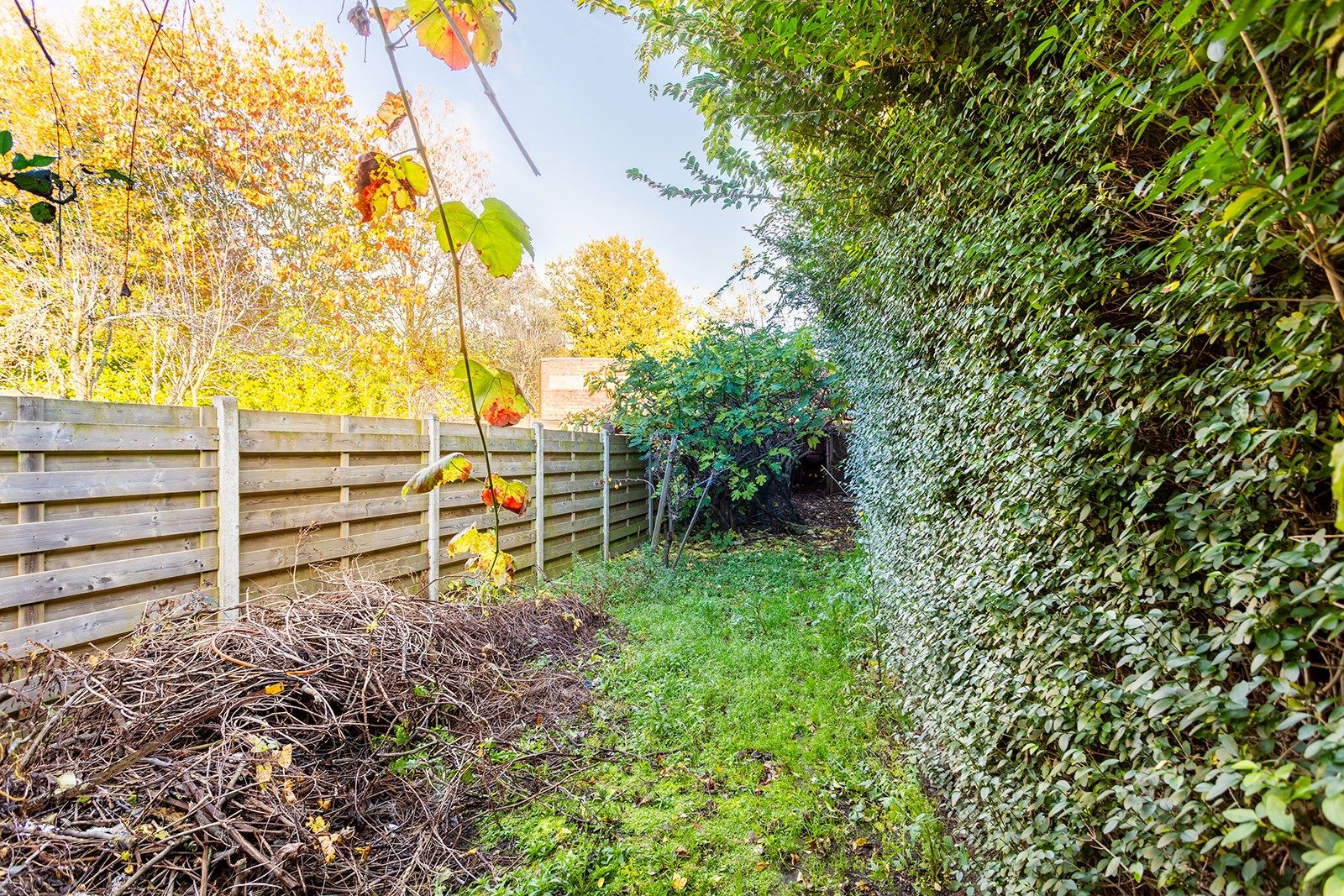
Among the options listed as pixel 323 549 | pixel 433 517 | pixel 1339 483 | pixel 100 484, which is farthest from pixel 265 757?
pixel 1339 483

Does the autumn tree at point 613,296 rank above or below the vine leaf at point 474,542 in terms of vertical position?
above

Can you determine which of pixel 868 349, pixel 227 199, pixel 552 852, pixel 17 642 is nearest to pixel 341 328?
pixel 227 199

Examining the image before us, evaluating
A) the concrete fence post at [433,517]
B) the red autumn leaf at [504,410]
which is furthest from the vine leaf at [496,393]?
the concrete fence post at [433,517]

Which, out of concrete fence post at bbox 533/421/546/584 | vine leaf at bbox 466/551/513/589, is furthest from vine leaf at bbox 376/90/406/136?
concrete fence post at bbox 533/421/546/584

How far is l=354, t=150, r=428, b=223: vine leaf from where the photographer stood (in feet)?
2.51

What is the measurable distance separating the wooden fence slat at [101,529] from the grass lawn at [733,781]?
2.00 meters

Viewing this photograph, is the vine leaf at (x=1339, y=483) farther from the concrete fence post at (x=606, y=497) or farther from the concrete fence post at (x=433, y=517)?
the concrete fence post at (x=606, y=497)

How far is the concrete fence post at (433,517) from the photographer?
12.9ft

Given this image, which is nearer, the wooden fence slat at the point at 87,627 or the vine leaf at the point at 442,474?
the vine leaf at the point at 442,474

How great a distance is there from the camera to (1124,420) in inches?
43.5

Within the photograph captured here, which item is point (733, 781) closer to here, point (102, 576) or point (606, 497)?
point (102, 576)

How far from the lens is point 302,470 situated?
10.1ft

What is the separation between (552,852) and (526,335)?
632 inches

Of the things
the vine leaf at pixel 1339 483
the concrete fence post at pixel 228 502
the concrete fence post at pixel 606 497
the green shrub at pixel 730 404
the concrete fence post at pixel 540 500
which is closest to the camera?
the vine leaf at pixel 1339 483
